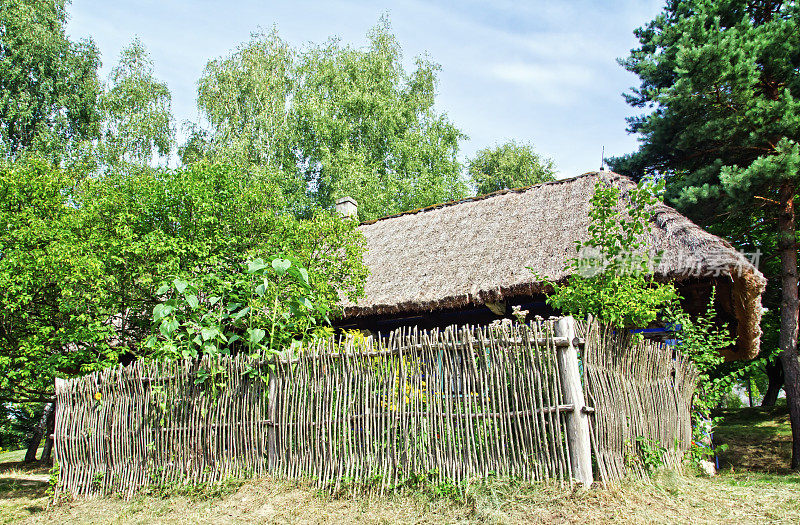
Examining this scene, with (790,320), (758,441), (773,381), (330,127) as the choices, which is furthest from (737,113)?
(773,381)

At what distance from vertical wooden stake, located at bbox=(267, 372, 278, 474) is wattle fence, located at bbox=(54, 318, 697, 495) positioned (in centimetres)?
1

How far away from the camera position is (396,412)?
477 centimetres

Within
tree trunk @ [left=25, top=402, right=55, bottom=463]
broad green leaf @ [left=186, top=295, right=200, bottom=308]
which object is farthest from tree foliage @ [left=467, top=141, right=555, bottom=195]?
broad green leaf @ [left=186, top=295, right=200, bottom=308]

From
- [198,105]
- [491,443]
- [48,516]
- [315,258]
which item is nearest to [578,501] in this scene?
[491,443]

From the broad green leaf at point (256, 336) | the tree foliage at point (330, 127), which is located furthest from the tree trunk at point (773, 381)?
the broad green leaf at point (256, 336)

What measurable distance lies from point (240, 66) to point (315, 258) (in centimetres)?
1416

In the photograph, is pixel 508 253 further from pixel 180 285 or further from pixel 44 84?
pixel 44 84

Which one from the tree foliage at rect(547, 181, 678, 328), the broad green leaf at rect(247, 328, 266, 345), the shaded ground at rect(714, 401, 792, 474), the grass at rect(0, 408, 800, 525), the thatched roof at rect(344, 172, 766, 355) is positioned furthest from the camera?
the shaded ground at rect(714, 401, 792, 474)

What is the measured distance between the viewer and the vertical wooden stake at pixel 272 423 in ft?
17.5

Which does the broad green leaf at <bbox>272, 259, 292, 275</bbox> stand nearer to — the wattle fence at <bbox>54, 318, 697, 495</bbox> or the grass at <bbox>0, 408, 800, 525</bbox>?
the wattle fence at <bbox>54, 318, 697, 495</bbox>

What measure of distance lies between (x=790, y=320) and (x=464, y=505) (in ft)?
24.4

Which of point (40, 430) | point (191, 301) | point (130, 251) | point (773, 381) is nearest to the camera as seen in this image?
point (191, 301)

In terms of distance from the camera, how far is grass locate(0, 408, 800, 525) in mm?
3926

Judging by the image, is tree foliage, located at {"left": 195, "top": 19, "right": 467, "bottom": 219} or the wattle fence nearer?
the wattle fence
